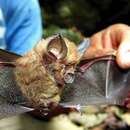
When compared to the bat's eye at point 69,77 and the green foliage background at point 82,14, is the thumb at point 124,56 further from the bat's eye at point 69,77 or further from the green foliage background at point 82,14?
the green foliage background at point 82,14

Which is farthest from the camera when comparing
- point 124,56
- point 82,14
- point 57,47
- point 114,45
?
point 82,14

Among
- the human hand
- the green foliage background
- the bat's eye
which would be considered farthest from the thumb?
the green foliage background

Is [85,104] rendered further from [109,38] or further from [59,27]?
[59,27]

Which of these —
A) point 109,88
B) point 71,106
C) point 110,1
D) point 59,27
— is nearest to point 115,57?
point 109,88

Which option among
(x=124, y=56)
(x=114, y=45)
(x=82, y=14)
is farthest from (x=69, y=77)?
(x=82, y=14)

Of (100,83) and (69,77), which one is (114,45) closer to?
(100,83)

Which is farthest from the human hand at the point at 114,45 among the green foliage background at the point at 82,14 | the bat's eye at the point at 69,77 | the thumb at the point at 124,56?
the green foliage background at the point at 82,14
